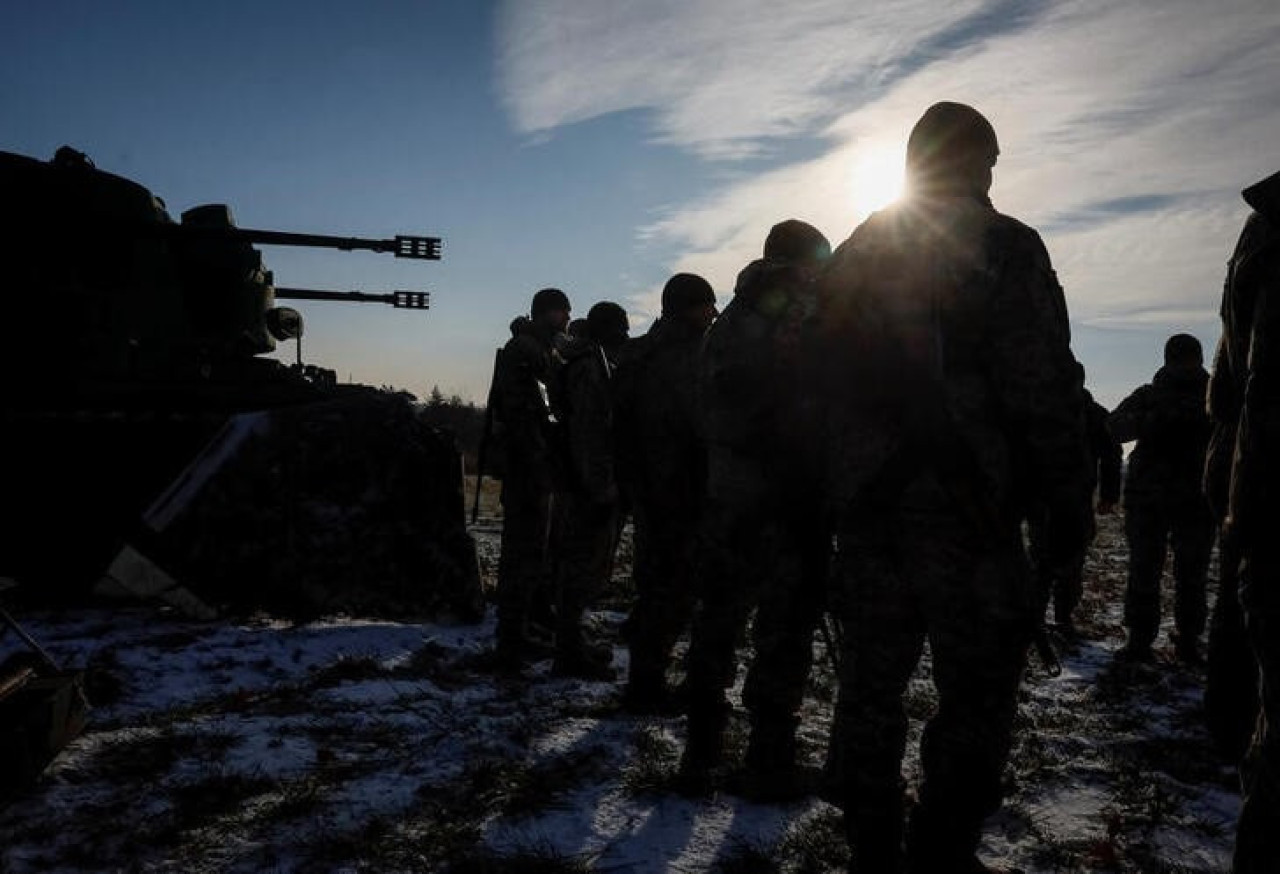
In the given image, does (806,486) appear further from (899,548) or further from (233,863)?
(233,863)

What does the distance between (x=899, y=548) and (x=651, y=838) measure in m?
1.60

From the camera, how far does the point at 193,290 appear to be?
9156 mm

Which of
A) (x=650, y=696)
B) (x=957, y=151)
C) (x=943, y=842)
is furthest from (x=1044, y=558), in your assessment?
(x=650, y=696)

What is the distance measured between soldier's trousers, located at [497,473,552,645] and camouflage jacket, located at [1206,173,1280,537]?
185 inches

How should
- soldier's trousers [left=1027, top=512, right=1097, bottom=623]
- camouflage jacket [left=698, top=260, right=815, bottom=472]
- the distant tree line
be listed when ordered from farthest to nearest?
the distant tree line → camouflage jacket [left=698, top=260, right=815, bottom=472] → soldier's trousers [left=1027, top=512, right=1097, bottom=623]

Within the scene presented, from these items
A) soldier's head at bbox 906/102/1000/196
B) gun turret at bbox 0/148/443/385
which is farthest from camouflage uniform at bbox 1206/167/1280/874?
gun turret at bbox 0/148/443/385

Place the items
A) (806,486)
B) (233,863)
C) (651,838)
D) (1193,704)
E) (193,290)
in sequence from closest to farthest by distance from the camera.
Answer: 1. (233,863)
2. (651,838)
3. (806,486)
4. (1193,704)
5. (193,290)

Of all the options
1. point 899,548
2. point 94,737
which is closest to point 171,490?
point 94,737

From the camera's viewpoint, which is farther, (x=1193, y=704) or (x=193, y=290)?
(x=193, y=290)

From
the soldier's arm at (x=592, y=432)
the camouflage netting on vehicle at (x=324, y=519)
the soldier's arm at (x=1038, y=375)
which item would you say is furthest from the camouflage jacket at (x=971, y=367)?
the camouflage netting on vehicle at (x=324, y=519)

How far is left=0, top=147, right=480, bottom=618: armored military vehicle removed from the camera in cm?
683

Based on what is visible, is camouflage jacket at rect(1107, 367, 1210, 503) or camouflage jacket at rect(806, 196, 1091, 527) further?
camouflage jacket at rect(1107, 367, 1210, 503)

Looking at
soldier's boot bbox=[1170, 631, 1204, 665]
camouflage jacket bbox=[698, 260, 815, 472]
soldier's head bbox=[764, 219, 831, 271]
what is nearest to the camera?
camouflage jacket bbox=[698, 260, 815, 472]

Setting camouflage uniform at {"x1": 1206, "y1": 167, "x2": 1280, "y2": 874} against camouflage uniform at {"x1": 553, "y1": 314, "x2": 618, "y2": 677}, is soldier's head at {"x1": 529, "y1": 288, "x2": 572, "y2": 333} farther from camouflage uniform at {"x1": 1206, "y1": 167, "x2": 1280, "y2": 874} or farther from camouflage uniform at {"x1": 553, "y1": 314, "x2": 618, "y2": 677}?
camouflage uniform at {"x1": 1206, "y1": 167, "x2": 1280, "y2": 874}
